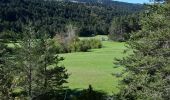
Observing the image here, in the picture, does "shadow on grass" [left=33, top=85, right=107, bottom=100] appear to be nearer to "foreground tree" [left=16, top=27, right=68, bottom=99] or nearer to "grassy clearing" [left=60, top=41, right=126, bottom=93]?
"foreground tree" [left=16, top=27, right=68, bottom=99]

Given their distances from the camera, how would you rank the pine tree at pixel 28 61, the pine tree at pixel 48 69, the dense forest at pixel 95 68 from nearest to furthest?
the dense forest at pixel 95 68
the pine tree at pixel 28 61
the pine tree at pixel 48 69

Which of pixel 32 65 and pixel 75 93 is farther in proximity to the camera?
pixel 75 93

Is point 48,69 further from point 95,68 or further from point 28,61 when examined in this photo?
point 95,68

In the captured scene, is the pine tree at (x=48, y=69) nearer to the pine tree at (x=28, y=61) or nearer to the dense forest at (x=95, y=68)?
the dense forest at (x=95, y=68)

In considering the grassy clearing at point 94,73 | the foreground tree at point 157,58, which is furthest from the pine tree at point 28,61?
the grassy clearing at point 94,73

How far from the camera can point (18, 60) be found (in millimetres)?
33000

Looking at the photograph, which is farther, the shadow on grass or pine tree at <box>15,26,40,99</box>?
pine tree at <box>15,26,40,99</box>

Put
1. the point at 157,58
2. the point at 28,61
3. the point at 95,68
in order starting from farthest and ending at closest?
the point at 95,68, the point at 28,61, the point at 157,58

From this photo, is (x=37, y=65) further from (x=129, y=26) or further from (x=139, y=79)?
(x=129, y=26)

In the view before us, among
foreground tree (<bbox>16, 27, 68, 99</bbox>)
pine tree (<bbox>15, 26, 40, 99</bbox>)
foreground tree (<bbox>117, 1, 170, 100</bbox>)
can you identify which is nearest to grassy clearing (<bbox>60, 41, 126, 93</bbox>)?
foreground tree (<bbox>16, 27, 68, 99</bbox>)

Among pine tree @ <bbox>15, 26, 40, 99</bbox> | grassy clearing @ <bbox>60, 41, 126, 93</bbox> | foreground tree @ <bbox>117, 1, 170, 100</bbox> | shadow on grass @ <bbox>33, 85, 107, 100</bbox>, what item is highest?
foreground tree @ <bbox>117, 1, 170, 100</bbox>

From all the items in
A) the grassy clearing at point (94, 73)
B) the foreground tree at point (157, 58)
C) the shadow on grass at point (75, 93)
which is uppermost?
the foreground tree at point (157, 58)

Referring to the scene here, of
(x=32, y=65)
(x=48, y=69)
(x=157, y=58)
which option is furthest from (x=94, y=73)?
(x=157, y=58)

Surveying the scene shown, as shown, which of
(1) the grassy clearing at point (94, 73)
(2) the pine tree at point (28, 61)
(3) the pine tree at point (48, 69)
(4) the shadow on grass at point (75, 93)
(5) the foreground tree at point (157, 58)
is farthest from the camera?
(1) the grassy clearing at point (94, 73)
